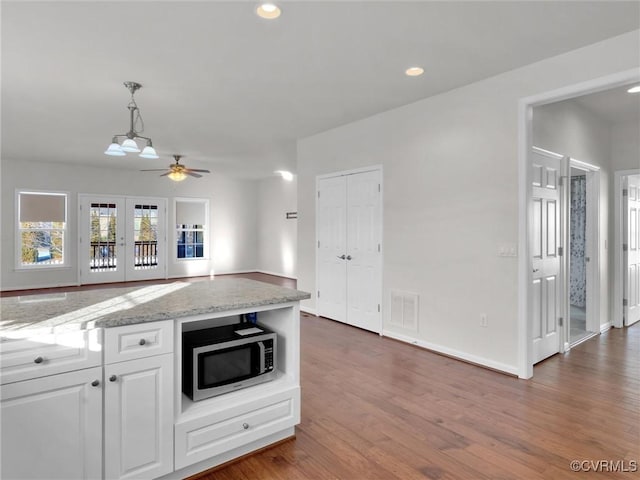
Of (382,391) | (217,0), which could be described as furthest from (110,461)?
(217,0)

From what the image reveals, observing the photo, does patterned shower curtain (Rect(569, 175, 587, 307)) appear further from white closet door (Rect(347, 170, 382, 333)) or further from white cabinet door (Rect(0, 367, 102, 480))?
white cabinet door (Rect(0, 367, 102, 480))

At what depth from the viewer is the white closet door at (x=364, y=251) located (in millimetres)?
4762

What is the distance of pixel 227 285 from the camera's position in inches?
107

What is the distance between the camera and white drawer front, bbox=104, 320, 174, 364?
5.78ft

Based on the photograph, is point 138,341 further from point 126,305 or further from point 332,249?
point 332,249

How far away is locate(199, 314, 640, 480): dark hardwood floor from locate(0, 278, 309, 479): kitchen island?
238mm

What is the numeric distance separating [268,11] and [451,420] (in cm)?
302

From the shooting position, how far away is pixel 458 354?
12.6ft

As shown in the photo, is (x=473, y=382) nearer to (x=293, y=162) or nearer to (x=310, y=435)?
(x=310, y=435)

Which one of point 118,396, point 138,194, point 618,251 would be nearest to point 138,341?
point 118,396

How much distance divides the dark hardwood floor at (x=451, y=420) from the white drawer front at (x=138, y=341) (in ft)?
2.58

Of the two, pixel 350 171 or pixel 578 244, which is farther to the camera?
pixel 578 244

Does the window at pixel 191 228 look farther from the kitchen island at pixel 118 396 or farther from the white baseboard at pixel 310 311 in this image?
the kitchen island at pixel 118 396

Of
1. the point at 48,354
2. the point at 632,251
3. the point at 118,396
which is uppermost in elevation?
the point at 632,251
